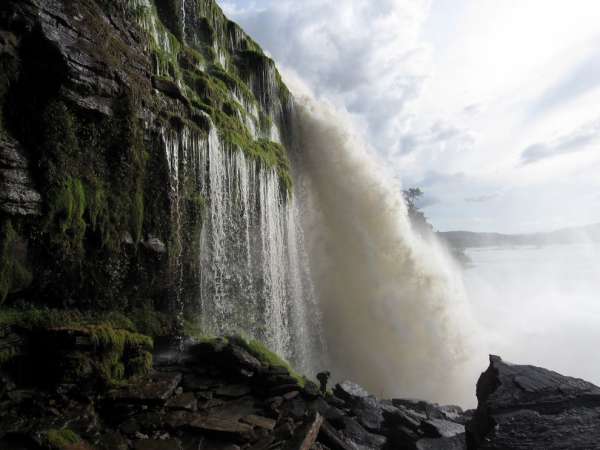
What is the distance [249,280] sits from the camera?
10.8 metres

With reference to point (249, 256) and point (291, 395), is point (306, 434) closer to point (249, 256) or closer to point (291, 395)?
point (291, 395)

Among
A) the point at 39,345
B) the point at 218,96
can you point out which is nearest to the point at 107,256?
the point at 39,345

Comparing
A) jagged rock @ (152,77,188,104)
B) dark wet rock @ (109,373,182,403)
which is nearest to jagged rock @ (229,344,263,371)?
dark wet rock @ (109,373,182,403)

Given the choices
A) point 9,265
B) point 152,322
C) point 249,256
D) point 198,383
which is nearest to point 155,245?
point 152,322

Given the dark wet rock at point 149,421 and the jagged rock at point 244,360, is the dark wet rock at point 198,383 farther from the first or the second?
the dark wet rock at point 149,421

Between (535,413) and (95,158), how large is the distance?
835 cm

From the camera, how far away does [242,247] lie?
10422 millimetres

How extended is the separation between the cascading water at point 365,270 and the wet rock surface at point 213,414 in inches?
338

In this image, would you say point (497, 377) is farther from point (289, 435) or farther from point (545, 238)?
point (545, 238)

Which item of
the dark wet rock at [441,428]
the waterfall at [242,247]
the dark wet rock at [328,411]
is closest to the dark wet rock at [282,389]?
the dark wet rock at [328,411]

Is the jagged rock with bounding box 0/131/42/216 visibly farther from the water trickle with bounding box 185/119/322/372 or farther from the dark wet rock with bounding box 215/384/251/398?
the dark wet rock with bounding box 215/384/251/398

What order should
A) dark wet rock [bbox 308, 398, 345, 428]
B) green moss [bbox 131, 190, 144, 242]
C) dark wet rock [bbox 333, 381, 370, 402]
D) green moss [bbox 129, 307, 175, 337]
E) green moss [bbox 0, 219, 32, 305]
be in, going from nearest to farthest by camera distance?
green moss [bbox 0, 219, 32, 305] → dark wet rock [bbox 308, 398, 345, 428] → green moss [bbox 129, 307, 175, 337] → green moss [bbox 131, 190, 144, 242] → dark wet rock [bbox 333, 381, 370, 402]

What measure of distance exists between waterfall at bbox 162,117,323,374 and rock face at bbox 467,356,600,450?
6.31m

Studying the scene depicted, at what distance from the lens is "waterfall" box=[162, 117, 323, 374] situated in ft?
27.6
